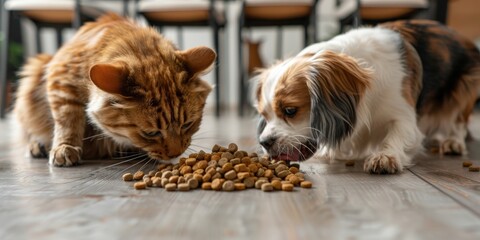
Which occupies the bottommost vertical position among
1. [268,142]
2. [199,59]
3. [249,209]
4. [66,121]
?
[249,209]

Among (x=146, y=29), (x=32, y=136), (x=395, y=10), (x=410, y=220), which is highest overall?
(x=395, y=10)

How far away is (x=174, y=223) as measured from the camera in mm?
1183

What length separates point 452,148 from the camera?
98.3 inches

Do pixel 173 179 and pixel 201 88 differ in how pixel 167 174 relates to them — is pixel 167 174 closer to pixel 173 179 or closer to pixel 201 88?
pixel 173 179

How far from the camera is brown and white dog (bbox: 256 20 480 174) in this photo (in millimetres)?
1991

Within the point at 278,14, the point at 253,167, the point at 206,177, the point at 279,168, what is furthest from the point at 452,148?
the point at 278,14

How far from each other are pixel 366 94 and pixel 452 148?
77 centimetres

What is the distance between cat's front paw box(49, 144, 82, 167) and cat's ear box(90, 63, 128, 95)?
53cm

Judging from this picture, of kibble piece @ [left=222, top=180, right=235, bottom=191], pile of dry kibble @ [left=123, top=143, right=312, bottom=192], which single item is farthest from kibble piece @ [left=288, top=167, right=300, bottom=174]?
kibble piece @ [left=222, top=180, right=235, bottom=191]

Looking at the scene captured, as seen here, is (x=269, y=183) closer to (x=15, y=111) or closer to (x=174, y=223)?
(x=174, y=223)

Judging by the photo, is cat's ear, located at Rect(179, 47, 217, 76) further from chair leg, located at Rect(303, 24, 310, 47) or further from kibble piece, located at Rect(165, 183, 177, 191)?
chair leg, located at Rect(303, 24, 310, 47)

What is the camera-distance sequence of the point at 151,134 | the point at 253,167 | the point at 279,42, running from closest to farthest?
the point at 253,167
the point at 151,134
the point at 279,42

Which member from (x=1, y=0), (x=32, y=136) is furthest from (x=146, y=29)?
(x=1, y=0)

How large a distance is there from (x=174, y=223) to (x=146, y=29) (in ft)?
4.22
